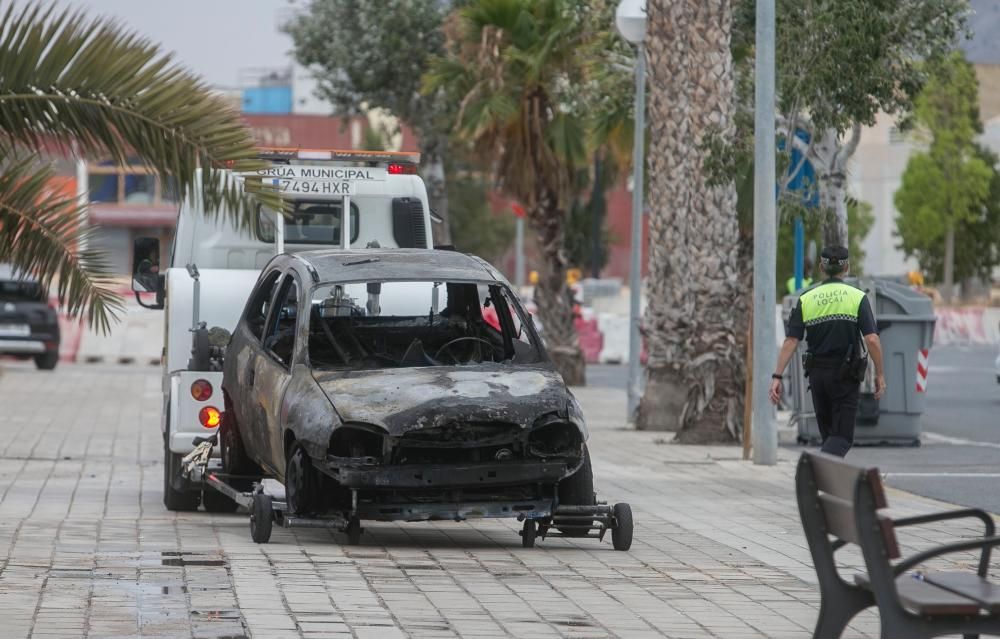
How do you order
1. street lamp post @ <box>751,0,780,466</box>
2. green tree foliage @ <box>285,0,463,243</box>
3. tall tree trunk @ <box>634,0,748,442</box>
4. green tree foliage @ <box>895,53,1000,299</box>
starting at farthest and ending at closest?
1. green tree foliage @ <box>895,53,1000,299</box>
2. green tree foliage @ <box>285,0,463,243</box>
3. tall tree trunk @ <box>634,0,748,442</box>
4. street lamp post @ <box>751,0,780,466</box>

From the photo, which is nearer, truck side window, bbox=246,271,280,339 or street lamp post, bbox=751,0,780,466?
truck side window, bbox=246,271,280,339

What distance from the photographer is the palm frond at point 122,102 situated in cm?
813

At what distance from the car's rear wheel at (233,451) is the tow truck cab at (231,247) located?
33 centimetres

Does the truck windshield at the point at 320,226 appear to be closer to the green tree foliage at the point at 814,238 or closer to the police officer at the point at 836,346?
the police officer at the point at 836,346

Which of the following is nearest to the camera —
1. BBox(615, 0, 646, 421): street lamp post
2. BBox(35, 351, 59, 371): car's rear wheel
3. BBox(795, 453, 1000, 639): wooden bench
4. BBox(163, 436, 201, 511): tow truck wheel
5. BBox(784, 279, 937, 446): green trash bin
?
BBox(795, 453, 1000, 639): wooden bench

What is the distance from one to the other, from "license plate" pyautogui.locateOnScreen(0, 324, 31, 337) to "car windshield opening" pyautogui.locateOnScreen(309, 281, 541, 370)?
22.6m

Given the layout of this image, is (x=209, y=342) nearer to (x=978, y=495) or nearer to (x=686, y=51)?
(x=978, y=495)

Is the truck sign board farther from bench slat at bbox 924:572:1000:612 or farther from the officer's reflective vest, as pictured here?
bench slat at bbox 924:572:1000:612

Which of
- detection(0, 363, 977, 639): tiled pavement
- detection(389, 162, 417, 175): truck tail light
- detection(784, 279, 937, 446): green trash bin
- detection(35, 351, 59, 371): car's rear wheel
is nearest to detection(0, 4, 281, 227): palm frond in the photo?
detection(0, 363, 977, 639): tiled pavement

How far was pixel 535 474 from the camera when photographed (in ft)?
34.8

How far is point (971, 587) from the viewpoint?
6453 millimetres

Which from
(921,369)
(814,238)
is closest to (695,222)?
(921,369)

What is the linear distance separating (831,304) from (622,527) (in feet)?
9.29

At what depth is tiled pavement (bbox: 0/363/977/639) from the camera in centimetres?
824
